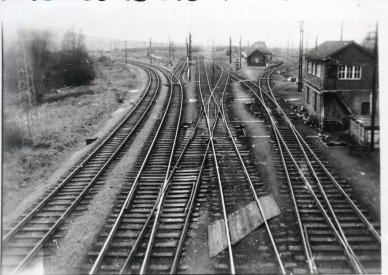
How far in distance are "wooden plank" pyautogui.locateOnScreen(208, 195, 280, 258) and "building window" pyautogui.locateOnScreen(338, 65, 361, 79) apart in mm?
9642

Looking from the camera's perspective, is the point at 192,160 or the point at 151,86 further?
the point at 151,86

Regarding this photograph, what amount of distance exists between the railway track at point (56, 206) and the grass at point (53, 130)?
48.9 inches

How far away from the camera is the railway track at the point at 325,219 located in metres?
7.44

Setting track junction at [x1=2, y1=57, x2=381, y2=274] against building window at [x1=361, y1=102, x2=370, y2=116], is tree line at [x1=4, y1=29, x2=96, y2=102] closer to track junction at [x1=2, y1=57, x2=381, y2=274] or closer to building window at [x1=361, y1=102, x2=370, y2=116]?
track junction at [x1=2, y1=57, x2=381, y2=274]

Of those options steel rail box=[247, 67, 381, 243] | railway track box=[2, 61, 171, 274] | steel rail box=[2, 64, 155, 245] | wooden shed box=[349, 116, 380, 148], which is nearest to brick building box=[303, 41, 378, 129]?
wooden shed box=[349, 116, 380, 148]

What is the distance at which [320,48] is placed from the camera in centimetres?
1983

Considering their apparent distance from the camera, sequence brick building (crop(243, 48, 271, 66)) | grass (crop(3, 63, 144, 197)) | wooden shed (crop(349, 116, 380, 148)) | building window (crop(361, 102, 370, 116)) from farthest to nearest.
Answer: brick building (crop(243, 48, 271, 66)), building window (crop(361, 102, 370, 116)), wooden shed (crop(349, 116, 380, 148)), grass (crop(3, 63, 144, 197))

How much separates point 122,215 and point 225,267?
3.23m

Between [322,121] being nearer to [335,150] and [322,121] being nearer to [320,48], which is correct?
[335,150]

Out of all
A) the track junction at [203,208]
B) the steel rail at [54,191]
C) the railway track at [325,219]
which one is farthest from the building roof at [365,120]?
the steel rail at [54,191]

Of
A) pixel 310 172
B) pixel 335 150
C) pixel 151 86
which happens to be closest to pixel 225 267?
pixel 310 172

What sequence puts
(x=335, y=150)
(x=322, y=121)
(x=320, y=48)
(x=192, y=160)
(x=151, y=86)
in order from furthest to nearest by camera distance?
(x=151, y=86)
(x=320, y=48)
(x=322, y=121)
(x=335, y=150)
(x=192, y=160)

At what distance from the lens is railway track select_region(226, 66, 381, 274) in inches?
293

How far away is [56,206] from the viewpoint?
9.77m
